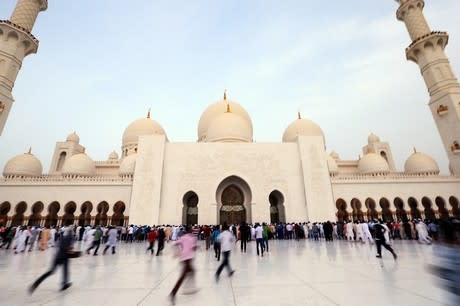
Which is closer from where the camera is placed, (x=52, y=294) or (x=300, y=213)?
(x=52, y=294)

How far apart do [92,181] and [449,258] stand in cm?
2087

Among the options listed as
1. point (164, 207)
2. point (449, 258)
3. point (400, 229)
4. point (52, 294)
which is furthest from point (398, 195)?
point (52, 294)

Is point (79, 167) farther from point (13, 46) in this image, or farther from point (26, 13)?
point (26, 13)

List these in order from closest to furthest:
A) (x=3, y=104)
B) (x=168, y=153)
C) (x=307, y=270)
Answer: (x=307, y=270) < (x=3, y=104) < (x=168, y=153)

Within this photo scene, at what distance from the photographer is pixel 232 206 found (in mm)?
18031

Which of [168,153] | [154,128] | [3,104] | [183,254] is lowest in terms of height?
[183,254]

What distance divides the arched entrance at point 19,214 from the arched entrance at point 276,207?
1827 centimetres

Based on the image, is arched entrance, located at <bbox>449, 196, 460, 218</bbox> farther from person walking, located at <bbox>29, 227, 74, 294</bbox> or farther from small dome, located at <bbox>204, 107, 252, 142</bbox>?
person walking, located at <bbox>29, 227, 74, 294</bbox>

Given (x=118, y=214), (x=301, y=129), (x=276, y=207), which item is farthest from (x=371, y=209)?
(x=118, y=214)

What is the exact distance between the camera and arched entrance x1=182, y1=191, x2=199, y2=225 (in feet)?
56.9

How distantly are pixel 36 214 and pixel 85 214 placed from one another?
135 inches

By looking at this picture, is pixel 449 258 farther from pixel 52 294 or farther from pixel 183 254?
pixel 52 294

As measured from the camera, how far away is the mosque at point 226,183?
662 inches

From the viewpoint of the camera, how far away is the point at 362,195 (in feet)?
63.3
